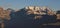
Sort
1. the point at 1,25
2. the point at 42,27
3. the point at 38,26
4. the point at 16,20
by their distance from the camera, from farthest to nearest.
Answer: the point at 16,20 → the point at 1,25 → the point at 38,26 → the point at 42,27

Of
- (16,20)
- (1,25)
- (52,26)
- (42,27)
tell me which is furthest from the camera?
(16,20)

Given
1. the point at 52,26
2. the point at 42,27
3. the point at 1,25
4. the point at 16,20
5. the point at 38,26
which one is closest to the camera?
the point at 52,26

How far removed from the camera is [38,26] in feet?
61.3

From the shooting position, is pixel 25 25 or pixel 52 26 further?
pixel 25 25

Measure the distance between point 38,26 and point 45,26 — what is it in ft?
7.25

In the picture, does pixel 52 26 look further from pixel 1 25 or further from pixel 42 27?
pixel 1 25

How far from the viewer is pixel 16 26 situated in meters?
20.4

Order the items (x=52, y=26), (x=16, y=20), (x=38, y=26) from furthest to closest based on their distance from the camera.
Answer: (x=16, y=20) < (x=38, y=26) < (x=52, y=26)

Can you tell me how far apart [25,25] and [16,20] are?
8.09 feet

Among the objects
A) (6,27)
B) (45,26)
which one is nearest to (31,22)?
(6,27)

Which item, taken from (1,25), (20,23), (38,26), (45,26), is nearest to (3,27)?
(1,25)

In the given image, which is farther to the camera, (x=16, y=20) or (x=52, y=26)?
(x=16, y=20)

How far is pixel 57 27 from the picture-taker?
16.3 meters

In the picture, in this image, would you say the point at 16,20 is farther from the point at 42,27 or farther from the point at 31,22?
the point at 42,27
